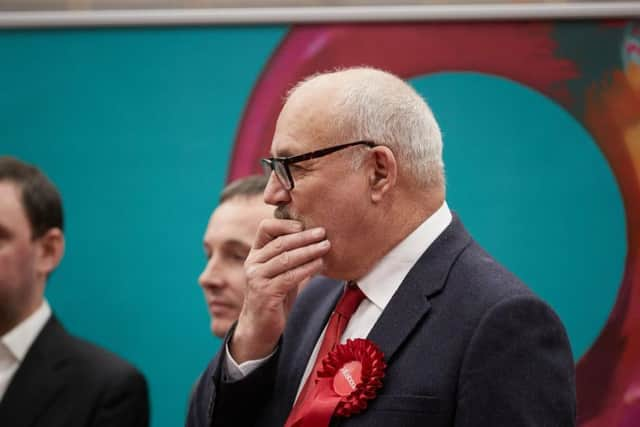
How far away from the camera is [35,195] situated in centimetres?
262

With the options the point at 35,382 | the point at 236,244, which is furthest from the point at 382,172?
the point at 35,382

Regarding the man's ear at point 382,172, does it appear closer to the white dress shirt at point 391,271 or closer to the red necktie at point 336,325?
the white dress shirt at point 391,271

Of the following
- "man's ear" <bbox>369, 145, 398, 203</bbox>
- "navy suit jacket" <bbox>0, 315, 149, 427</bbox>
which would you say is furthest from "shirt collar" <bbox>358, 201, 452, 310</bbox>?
"navy suit jacket" <bbox>0, 315, 149, 427</bbox>

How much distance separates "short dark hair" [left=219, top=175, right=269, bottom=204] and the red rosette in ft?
3.09

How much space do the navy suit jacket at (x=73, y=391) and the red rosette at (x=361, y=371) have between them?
1.02 meters

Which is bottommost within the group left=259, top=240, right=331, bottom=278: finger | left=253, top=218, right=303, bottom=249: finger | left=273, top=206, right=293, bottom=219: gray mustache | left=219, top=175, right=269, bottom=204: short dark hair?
left=259, top=240, right=331, bottom=278: finger

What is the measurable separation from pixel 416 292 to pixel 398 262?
93mm

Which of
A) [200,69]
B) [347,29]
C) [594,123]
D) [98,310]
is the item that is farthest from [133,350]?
[594,123]

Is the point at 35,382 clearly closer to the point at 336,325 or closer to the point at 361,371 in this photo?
the point at 336,325

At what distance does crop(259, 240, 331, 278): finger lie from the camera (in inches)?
63.7

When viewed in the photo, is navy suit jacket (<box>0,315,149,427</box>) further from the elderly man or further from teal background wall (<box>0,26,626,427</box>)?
teal background wall (<box>0,26,626,427</box>)

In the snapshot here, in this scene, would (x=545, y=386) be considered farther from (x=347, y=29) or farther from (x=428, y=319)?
(x=347, y=29)

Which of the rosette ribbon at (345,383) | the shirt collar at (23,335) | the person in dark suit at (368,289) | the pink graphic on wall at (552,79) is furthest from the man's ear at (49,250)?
the rosette ribbon at (345,383)

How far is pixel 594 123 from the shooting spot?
260 centimetres
